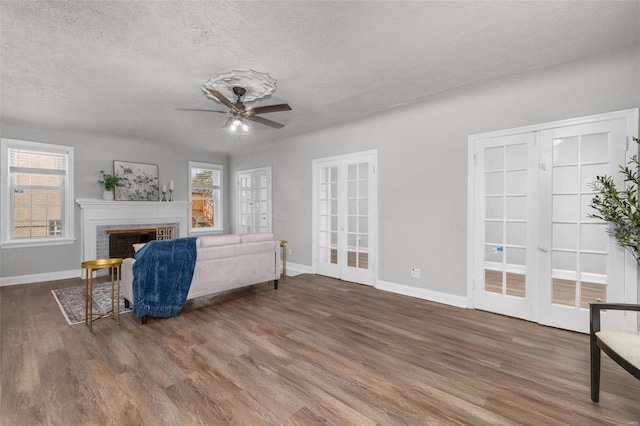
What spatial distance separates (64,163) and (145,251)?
12.4 ft

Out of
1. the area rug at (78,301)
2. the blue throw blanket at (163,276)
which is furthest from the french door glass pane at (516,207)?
the area rug at (78,301)

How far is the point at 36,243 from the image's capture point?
492 centimetres

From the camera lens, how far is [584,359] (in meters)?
2.39

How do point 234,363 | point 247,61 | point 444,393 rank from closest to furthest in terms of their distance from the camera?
point 444,393 < point 234,363 < point 247,61

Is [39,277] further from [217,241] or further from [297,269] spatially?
[297,269]

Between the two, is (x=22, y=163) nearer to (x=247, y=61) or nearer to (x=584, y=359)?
(x=247, y=61)

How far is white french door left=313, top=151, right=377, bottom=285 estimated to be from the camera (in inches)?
183

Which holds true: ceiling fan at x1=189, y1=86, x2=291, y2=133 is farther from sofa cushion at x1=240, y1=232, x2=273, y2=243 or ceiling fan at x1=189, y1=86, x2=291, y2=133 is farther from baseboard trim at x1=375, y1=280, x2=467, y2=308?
baseboard trim at x1=375, y1=280, x2=467, y2=308

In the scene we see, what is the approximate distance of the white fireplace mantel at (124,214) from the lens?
529 centimetres

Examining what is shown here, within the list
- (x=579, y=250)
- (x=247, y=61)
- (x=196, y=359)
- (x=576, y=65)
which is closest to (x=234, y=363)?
(x=196, y=359)

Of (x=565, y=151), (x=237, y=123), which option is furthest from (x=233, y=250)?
(x=565, y=151)

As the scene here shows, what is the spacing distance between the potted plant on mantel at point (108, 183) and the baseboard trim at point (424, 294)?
5.27m

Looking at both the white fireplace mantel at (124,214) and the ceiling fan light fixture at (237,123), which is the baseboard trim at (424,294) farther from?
the white fireplace mantel at (124,214)

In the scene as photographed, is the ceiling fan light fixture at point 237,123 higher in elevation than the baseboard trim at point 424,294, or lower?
higher
